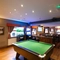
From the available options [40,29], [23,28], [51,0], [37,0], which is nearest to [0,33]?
[23,28]

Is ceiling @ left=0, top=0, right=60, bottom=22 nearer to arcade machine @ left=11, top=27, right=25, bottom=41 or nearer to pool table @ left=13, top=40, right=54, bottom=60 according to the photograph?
pool table @ left=13, top=40, right=54, bottom=60

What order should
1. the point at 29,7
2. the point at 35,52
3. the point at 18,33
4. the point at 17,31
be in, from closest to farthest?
the point at 35,52, the point at 29,7, the point at 17,31, the point at 18,33

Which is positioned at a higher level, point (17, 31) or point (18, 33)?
point (17, 31)

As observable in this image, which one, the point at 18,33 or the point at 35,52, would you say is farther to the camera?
the point at 18,33

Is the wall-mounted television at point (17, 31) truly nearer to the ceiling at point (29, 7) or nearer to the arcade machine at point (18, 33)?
the arcade machine at point (18, 33)

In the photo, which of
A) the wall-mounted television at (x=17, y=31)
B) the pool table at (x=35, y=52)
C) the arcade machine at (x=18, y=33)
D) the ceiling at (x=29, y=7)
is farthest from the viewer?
the arcade machine at (x=18, y=33)

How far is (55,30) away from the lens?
38.3 feet

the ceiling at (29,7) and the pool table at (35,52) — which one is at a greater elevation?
the ceiling at (29,7)

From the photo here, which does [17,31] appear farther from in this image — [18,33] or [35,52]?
[35,52]

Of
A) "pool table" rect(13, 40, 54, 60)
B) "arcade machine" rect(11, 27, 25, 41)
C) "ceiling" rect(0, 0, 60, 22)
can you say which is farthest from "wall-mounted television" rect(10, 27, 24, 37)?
"pool table" rect(13, 40, 54, 60)

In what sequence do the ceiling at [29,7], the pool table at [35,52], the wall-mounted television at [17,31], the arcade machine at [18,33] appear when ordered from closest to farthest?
the pool table at [35,52] → the ceiling at [29,7] → the wall-mounted television at [17,31] → the arcade machine at [18,33]

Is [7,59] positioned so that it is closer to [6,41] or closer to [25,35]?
[6,41]

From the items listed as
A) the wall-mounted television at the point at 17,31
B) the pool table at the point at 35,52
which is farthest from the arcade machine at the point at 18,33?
the pool table at the point at 35,52

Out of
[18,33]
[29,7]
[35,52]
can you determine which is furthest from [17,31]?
[35,52]
